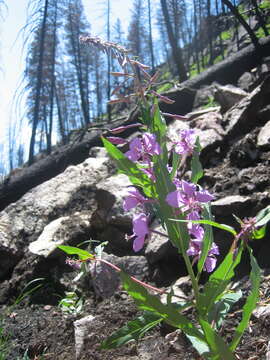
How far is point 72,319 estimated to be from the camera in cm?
316

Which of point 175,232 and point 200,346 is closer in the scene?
point 200,346

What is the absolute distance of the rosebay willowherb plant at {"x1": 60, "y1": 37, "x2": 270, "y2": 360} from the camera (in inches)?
59.7

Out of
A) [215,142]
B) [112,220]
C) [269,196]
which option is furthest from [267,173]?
[112,220]

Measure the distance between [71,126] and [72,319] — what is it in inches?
1884

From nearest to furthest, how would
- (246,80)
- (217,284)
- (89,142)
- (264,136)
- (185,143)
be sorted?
(217,284) < (185,143) < (264,136) < (89,142) < (246,80)

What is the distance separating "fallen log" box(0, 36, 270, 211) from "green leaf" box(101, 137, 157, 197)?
180 inches

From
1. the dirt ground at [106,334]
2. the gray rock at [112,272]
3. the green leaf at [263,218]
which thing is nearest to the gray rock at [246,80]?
the gray rock at [112,272]

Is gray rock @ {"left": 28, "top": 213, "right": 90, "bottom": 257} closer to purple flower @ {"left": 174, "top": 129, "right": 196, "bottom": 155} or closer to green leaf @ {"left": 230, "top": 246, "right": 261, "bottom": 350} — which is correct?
purple flower @ {"left": 174, "top": 129, "right": 196, "bottom": 155}

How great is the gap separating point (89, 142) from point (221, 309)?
20.7 ft

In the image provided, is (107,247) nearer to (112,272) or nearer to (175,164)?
(112,272)

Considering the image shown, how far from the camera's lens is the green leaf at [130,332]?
1.59 meters

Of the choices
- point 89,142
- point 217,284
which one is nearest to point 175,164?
point 217,284

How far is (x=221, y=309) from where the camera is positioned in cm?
172

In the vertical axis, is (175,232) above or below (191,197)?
below
